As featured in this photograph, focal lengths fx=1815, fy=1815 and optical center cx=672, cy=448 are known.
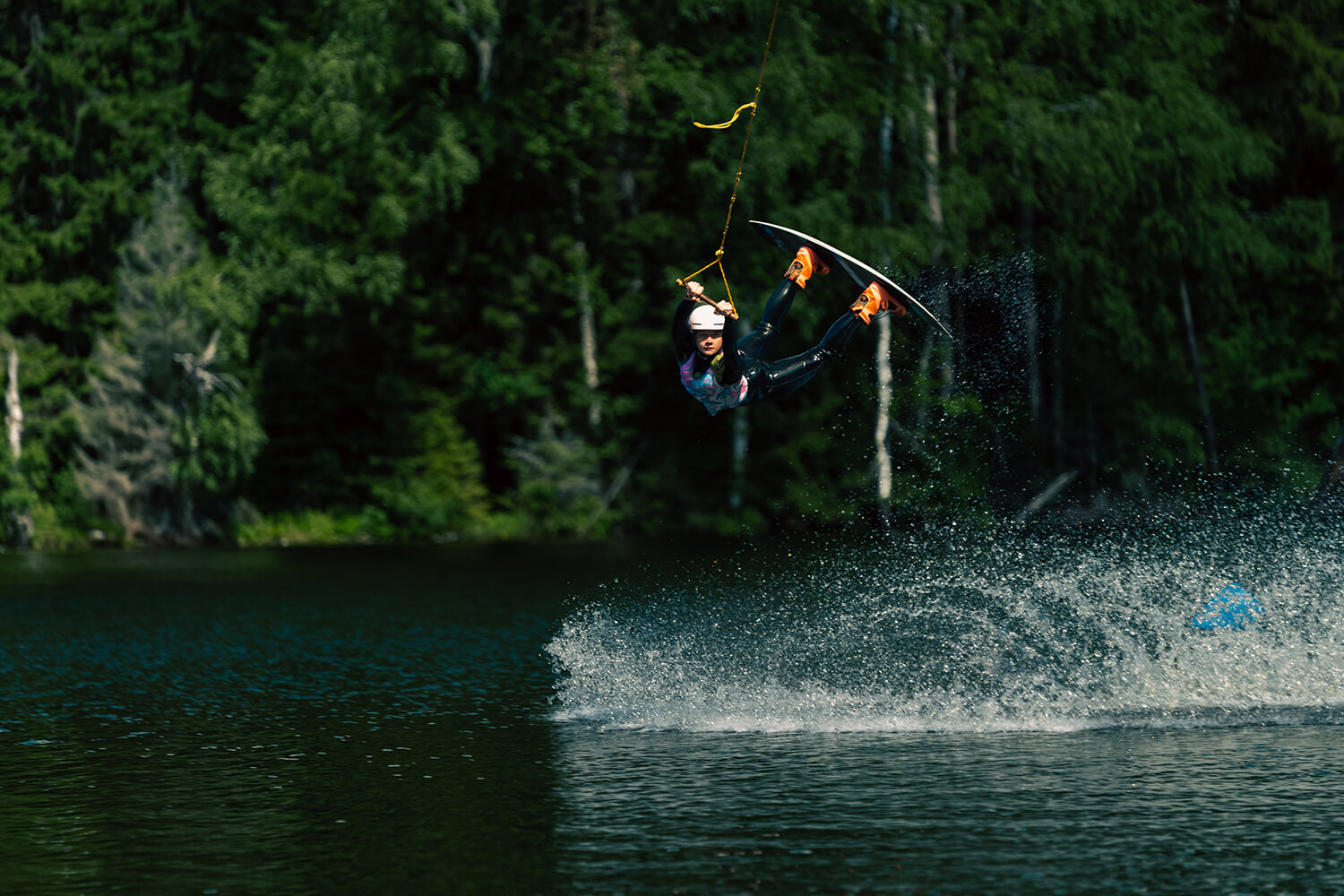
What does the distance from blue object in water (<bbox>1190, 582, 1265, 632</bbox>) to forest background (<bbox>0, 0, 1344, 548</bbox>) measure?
18995 millimetres

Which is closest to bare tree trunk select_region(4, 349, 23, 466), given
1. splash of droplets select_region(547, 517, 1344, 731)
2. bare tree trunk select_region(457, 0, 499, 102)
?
bare tree trunk select_region(457, 0, 499, 102)

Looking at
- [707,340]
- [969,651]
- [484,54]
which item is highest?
[484,54]

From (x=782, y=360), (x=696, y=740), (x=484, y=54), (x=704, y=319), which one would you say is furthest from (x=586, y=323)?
(x=696, y=740)

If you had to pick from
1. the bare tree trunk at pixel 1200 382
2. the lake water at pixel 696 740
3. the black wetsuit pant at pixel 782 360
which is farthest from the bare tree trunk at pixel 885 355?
the black wetsuit pant at pixel 782 360

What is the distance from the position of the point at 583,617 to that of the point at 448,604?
3.45m

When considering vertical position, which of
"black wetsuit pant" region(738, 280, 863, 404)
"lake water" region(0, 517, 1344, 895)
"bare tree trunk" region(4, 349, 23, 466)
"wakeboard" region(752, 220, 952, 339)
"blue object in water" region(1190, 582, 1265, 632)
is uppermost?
"bare tree trunk" region(4, 349, 23, 466)

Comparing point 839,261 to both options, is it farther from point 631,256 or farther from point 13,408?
point 13,408

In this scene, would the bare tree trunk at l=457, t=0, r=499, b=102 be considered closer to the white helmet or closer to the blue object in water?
the blue object in water

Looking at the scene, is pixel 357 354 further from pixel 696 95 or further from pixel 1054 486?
pixel 1054 486

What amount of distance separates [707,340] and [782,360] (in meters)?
0.70

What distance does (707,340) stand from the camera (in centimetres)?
1335

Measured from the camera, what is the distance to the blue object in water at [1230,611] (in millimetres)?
16406

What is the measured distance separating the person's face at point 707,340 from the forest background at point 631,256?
23751mm

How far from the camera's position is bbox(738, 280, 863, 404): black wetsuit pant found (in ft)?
45.8
